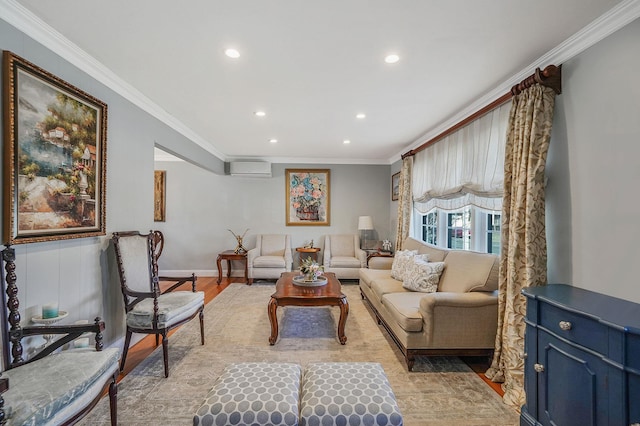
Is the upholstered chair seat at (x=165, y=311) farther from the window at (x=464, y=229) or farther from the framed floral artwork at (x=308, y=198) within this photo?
the framed floral artwork at (x=308, y=198)

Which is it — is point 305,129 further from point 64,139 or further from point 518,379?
point 518,379

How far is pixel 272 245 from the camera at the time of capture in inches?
242

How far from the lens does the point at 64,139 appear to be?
2180mm

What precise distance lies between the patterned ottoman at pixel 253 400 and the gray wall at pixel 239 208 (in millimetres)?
4761

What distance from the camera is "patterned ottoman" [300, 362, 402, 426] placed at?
1381 mm

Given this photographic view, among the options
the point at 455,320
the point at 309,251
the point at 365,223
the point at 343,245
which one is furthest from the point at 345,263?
the point at 455,320

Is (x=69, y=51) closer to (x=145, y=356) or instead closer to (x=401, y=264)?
(x=145, y=356)

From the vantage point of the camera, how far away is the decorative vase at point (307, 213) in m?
6.41

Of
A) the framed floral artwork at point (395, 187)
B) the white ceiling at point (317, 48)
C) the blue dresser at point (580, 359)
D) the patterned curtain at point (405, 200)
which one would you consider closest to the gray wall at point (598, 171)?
the blue dresser at point (580, 359)

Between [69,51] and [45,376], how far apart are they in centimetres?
224

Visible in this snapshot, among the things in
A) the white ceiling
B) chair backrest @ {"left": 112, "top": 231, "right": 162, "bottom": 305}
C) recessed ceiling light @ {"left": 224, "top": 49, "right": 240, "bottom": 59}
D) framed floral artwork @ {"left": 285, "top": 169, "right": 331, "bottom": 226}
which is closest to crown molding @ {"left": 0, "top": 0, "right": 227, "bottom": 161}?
the white ceiling

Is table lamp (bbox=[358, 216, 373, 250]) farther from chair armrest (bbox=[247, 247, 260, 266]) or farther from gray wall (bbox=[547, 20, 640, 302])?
gray wall (bbox=[547, 20, 640, 302])

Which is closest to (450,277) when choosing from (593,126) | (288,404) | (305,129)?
(593,126)

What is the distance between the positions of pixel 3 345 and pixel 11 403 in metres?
0.60
